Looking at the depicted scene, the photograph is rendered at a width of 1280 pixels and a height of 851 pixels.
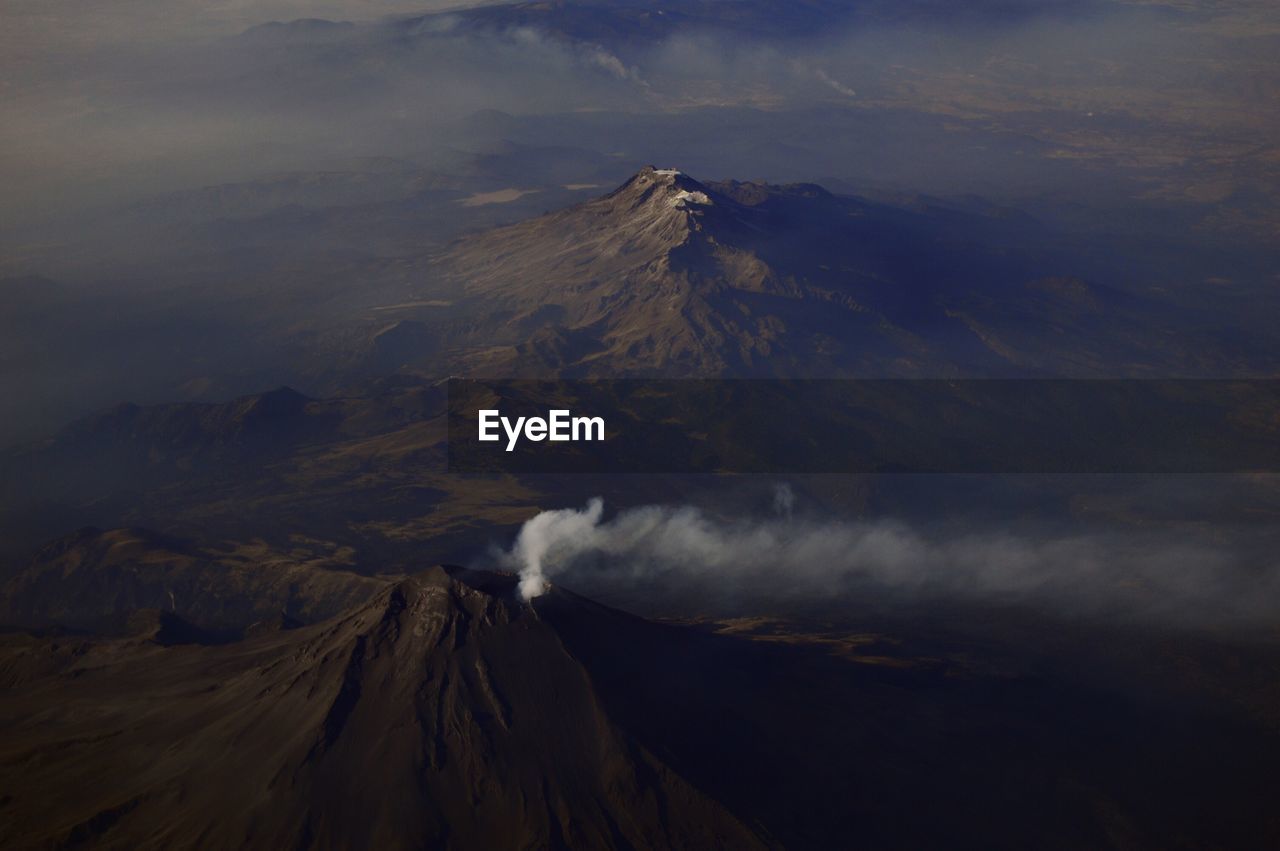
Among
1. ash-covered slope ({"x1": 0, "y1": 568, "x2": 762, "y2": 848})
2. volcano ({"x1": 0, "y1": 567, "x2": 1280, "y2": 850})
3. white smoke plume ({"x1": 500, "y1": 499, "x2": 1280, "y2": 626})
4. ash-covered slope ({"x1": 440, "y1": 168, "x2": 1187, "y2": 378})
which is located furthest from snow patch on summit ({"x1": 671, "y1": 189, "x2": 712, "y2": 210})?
ash-covered slope ({"x1": 0, "y1": 568, "x2": 762, "y2": 848})

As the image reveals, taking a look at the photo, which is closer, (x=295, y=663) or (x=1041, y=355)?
(x=295, y=663)

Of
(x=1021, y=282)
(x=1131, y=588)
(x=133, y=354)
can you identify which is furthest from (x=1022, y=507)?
(x=133, y=354)

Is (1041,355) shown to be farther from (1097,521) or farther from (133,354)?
(133,354)

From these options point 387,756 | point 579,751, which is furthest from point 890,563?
point 387,756

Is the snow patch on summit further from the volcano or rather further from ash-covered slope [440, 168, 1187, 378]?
the volcano

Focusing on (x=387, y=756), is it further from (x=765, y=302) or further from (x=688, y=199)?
(x=688, y=199)

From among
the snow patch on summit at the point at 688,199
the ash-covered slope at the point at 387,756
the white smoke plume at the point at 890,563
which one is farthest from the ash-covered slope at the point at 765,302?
the ash-covered slope at the point at 387,756
